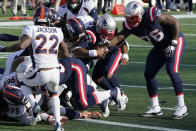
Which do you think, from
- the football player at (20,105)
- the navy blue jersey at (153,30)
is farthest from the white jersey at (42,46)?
the navy blue jersey at (153,30)

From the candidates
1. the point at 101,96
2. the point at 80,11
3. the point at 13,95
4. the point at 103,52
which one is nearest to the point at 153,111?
the point at 101,96

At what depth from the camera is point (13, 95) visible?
275 inches

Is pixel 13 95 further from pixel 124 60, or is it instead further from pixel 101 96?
pixel 124 60

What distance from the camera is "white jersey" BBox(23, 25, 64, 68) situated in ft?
21.9

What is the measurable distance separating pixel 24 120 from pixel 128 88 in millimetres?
2878

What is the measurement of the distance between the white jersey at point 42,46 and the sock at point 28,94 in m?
0.35

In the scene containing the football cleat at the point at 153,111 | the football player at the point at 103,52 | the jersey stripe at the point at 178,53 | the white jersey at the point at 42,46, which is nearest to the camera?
the white jersey at the point at 42,46

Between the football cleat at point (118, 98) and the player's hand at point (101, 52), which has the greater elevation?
the player's hand at point (101, 52)

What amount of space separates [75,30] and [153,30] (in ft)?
3.79

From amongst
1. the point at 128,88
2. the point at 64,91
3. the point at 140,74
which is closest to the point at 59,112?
the point at 64,91

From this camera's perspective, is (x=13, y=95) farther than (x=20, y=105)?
No

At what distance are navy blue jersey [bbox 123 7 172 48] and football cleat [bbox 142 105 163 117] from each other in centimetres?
84

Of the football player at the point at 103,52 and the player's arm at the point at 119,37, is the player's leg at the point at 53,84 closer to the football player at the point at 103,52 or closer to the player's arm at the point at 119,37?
the football player at the point at 103,52

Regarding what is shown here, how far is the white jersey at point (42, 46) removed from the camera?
6.68m
